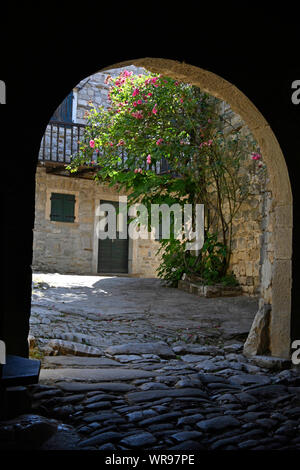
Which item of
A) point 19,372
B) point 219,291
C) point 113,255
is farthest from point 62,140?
point 19,372

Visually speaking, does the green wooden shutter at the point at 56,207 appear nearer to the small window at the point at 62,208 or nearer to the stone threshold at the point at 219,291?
the small window at the point at 62,208

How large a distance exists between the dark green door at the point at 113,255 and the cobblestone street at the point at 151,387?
22.7 feet

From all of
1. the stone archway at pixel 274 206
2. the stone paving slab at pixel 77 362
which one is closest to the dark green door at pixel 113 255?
the stone paving slab at pixel 77 362

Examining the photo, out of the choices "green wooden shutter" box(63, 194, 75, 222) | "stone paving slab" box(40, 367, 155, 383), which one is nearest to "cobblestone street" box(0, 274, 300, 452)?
"stone paving slab" box(40, 367, 155, 383)

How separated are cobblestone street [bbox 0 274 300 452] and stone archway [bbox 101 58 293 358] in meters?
0.25

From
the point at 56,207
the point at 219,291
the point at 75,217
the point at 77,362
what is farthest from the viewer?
the point at 75,217

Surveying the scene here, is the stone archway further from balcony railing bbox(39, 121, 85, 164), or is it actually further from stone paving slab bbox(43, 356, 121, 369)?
balcony railing bbox(39, 121, 85, 164)

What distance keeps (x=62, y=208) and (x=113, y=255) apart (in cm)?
203

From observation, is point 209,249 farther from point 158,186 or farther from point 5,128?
point 5,128

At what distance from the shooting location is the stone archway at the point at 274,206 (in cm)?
332

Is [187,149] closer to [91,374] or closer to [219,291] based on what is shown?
[219,291]

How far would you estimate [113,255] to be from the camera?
508 inches

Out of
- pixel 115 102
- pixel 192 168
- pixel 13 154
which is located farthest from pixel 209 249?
pixel 13 154
